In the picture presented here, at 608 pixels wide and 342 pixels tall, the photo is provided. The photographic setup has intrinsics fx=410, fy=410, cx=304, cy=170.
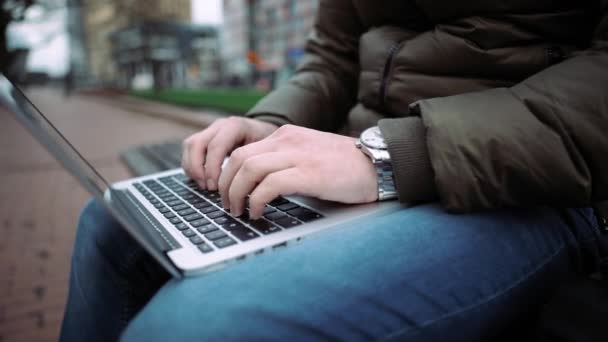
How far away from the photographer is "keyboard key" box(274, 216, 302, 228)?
2.10ft

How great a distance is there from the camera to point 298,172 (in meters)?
0.63

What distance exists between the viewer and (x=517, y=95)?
2.19ft

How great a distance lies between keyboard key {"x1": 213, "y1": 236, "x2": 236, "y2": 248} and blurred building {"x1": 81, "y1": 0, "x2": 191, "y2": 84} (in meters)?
14.0

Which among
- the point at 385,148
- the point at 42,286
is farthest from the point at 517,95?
the point at 42,286

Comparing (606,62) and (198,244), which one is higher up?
(606,62)

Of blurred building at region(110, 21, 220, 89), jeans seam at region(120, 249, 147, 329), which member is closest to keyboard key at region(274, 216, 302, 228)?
jeans seam at region(120, 249, 147, 329)

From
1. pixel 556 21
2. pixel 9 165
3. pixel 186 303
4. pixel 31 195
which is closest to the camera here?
pixel 186 303

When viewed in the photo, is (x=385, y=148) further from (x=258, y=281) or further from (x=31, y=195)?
(x=31, y=195)

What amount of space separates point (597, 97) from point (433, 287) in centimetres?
39

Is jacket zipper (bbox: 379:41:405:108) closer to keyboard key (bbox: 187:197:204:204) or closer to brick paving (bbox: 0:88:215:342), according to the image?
keyboard key (bbox: 187:197:204:204)

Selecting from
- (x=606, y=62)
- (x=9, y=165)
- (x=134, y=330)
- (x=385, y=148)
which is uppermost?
(x=606, y=62)

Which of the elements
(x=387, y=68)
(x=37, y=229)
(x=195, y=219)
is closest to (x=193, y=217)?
(x=195, y=219)

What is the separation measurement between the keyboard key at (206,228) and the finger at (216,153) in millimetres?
209

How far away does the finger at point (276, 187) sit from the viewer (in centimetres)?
62
